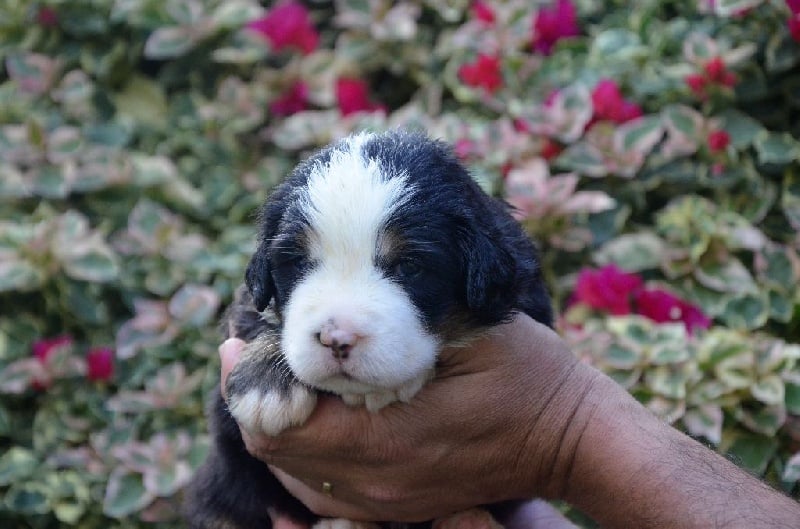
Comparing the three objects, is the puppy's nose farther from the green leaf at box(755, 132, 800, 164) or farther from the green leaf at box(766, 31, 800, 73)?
the green leaf at box(766, 31, 800, 73)

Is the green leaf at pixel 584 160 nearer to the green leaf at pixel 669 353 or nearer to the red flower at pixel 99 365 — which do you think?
the green leaf at pixel 669 353

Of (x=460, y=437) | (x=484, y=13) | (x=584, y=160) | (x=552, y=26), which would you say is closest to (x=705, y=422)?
(x=460, y=437)

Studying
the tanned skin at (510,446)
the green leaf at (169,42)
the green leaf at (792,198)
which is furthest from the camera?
the green leaf at (169,42)

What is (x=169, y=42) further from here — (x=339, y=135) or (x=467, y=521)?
(x=467, y=521)

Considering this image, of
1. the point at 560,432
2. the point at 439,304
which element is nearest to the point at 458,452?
the point at 560,432

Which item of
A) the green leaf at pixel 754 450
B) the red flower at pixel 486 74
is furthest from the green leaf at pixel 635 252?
the red flower at pixel 486 74
